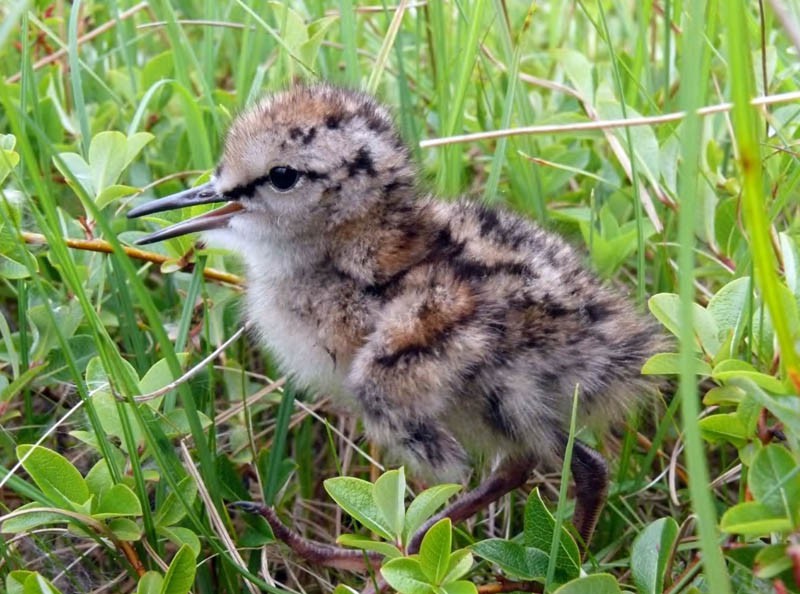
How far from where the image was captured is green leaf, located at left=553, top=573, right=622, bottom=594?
1540 mm

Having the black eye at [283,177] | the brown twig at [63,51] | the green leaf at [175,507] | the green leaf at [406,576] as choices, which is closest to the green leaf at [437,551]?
the green leaf at [406,576]

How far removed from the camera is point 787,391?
1.46m

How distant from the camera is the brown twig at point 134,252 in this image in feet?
6.84

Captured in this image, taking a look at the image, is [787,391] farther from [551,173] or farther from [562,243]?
[551,173]

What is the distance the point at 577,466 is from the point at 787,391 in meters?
0.67

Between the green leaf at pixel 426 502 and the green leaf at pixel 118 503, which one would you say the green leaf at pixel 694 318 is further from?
the green leaf at pixel 118 503

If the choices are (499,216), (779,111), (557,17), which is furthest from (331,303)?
(557,17)

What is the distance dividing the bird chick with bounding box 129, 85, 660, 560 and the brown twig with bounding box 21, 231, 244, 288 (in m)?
0.14

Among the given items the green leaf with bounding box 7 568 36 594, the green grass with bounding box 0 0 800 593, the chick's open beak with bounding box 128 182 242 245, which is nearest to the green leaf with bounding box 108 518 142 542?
the green grass with bounding box 0 0 800 593

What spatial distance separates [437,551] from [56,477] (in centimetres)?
62

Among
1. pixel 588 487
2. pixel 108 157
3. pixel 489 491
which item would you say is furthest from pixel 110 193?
pixel 588 487

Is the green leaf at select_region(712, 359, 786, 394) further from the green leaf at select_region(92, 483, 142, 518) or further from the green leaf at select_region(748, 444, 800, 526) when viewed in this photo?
the green leaf at select_region(92, 483, 142, 518)

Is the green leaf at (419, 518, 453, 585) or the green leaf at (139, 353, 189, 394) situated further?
the green leaf at (139, 353, 189, 394)

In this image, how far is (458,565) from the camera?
1.57 m
